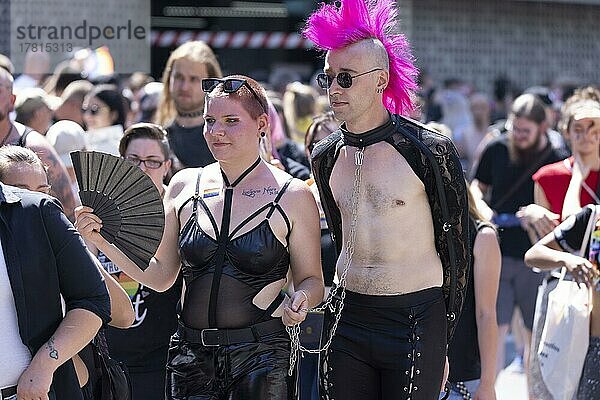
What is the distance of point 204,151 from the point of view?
20.3ft

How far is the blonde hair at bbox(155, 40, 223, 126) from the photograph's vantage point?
6613mm

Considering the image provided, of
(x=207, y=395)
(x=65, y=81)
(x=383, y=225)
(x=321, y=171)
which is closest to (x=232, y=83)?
(x=321, y=171)

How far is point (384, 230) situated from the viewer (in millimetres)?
4219

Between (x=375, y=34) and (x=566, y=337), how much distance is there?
6.27ft

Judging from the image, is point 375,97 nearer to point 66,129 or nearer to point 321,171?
point 321,171

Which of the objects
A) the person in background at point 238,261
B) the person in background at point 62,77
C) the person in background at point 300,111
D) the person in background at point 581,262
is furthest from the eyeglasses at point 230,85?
the person in background at point 62,77

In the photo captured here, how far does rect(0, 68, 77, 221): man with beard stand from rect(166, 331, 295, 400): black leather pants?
3.76ft

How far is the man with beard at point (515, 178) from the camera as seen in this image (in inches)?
312

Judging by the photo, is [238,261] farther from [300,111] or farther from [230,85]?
[300,111]

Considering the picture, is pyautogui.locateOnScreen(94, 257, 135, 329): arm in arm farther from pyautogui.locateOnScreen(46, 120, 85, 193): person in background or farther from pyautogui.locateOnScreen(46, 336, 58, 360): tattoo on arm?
pyautogui.locateOnScreen(46, 120, 85, 193): person in background

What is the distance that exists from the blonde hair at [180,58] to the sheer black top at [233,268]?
2.52 metres

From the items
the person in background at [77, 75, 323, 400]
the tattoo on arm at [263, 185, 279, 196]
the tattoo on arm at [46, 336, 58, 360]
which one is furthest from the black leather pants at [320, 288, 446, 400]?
the tattoo on arm at [46, 336, 58, 360]

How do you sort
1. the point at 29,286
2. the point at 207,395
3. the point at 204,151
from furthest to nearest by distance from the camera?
the point at 204,151 < the point at 207,395 < the point at 29,286

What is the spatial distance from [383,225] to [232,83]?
2.61 feet
